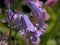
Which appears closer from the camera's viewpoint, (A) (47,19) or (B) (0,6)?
(A) (47,19)

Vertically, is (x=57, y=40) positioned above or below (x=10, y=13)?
below

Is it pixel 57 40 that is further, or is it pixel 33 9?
pixel 57 40

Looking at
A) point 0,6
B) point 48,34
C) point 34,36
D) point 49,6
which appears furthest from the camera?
point 0,6

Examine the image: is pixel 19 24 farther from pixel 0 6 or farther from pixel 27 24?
pixel 0 6

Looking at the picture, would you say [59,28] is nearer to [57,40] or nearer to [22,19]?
[57,40]

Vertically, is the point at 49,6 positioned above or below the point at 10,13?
below

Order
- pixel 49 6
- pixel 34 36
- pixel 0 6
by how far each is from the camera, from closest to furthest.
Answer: pixel 34 36, pixel 49 6, pixel 0 6

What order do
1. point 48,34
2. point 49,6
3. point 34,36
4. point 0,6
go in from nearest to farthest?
point 34,36
point 48,34
point 49,6
point 0,6

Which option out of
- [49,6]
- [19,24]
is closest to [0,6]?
[49,6]

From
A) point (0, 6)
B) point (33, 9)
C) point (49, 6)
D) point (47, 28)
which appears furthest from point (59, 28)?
point (33, 9)
